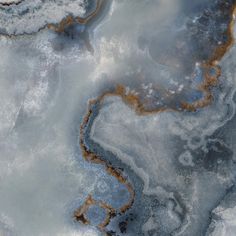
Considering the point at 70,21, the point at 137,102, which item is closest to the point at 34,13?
the point at 70,21

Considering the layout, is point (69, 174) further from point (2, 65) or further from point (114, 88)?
point (2, 65)

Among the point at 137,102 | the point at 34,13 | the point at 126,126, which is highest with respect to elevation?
the point at 34,13

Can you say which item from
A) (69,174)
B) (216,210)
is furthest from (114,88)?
(216,210)

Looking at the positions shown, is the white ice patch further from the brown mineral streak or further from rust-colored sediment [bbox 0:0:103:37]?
the brown mineral streak

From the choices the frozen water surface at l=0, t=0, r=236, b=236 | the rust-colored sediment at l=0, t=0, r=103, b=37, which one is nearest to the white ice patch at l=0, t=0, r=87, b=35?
the rust-colored sediment at l=0, t=0, r=103, b=37

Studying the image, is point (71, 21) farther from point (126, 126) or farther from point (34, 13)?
point (126, 126)

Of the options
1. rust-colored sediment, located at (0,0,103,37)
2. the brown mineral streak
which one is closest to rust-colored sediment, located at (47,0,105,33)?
rust-colored sediment, located at (0,0,103,37)

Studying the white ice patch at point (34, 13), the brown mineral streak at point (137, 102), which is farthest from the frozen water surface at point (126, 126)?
the white ice patch at point (34, 13)

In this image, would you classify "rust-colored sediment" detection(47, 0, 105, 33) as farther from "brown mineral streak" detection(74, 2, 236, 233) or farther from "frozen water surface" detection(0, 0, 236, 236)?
"brown mineral streak" detection(74, 2, 236, 233)

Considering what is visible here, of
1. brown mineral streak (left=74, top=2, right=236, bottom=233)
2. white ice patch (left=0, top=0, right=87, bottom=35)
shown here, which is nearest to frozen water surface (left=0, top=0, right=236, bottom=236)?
brown mineral streak (left=74, top=2, right=236, bottom=233)

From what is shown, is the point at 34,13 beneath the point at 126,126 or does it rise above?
above
